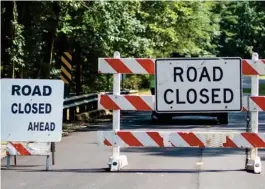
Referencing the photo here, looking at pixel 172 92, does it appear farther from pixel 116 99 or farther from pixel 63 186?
pixel 63 186

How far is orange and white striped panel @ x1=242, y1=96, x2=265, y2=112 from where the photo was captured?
812cm

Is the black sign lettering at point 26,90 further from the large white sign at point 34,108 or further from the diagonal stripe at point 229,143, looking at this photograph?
the diagonal stripe at point 229,143

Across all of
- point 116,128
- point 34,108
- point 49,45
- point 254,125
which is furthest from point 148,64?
point 49,45

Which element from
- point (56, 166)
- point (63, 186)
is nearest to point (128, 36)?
point (56, 166)

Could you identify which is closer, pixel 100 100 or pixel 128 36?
pixel 100 100

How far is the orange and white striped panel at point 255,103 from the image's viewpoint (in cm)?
812

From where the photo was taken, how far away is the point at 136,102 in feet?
27.0

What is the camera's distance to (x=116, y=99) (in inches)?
328

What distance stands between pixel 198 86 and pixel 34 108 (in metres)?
2.59

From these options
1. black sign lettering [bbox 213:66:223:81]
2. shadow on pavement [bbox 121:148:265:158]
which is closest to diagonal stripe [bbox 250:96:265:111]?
black sign lettering [bbox 213:66:223:81]

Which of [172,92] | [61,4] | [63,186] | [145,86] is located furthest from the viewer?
[145,86]

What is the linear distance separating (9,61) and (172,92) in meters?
11.5

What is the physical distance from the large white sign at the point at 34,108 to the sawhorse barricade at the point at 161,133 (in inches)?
31.5

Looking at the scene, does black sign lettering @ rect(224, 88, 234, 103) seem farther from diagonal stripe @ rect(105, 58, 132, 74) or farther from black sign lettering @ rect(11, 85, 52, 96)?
black sign lettering @ rect(11, 85, 52, 96)
